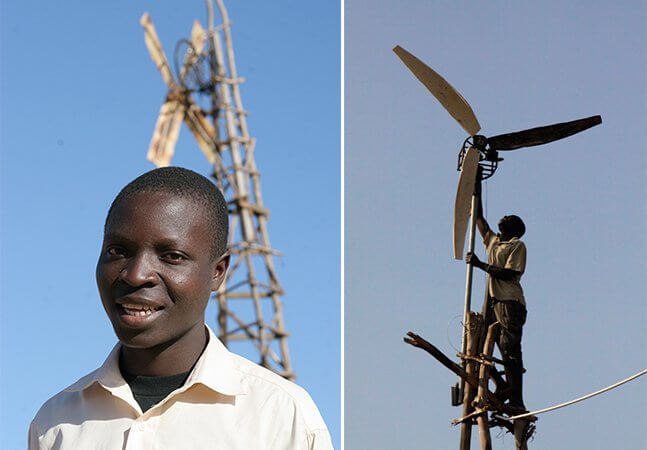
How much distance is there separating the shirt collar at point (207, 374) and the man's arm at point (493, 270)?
21.4 ft

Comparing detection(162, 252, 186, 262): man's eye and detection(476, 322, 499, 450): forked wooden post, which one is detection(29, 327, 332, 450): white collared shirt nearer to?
detection(162, 252, 186, 262): man's eye

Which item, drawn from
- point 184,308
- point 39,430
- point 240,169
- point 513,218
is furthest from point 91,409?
point 240,169

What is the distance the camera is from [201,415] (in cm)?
176

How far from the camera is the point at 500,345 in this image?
834 centimetres

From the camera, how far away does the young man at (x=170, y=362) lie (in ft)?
5.69

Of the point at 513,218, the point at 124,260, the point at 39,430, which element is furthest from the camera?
the point at 513,218

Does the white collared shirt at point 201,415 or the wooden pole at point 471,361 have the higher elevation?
the wooden pole at point 471,361

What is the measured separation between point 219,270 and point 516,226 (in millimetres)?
6638

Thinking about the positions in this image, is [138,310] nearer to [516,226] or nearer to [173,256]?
[173,256]

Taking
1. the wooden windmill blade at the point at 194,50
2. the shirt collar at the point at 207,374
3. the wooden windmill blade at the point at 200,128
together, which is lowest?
the shirt collar at the point at 207,374

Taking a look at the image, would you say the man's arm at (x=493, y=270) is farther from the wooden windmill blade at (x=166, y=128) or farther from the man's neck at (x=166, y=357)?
the wooden windmill blade at (x=166, y=128)

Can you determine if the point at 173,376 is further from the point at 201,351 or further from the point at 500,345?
the point at 500,345

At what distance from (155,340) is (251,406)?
7.1 inches

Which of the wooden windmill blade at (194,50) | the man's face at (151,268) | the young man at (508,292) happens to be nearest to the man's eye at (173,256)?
the man's face at (151,268)
